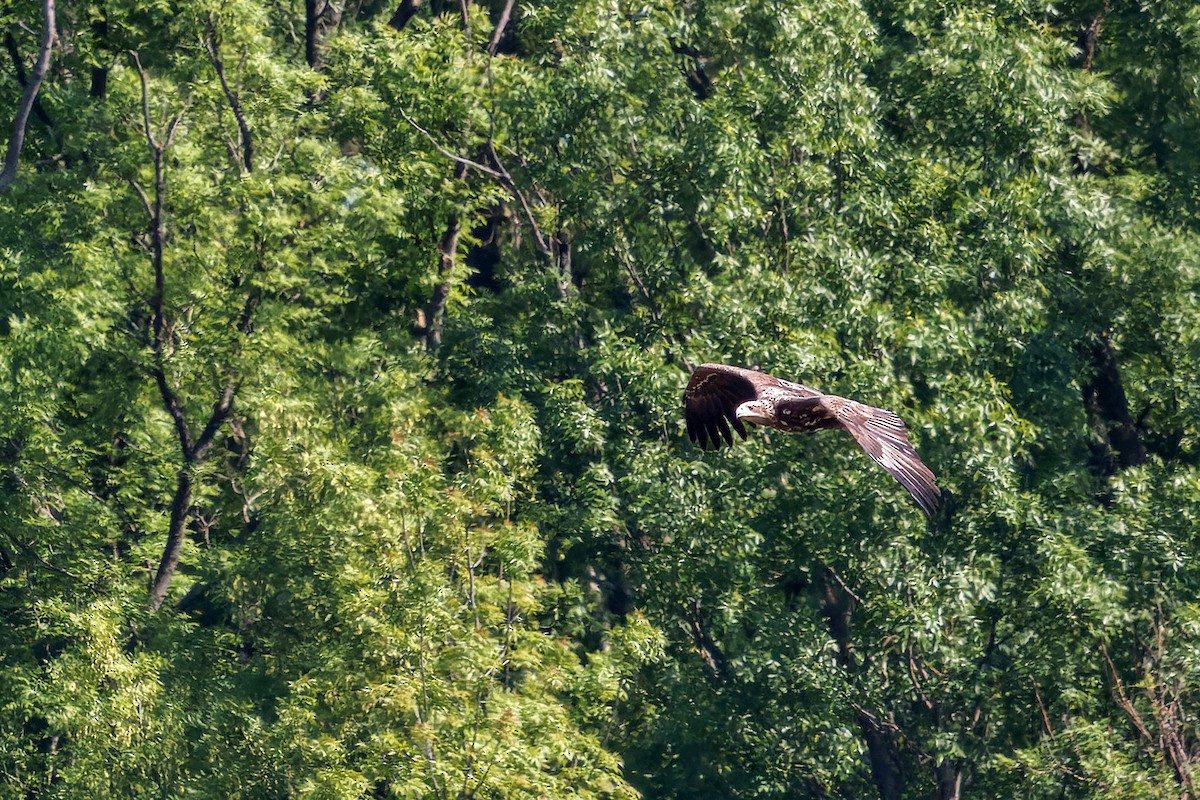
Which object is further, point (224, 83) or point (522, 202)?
point (224, 83)

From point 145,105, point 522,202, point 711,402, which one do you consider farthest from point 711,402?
point 145,105

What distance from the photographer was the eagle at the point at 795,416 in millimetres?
10969

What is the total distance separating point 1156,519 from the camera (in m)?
19.3

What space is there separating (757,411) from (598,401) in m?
8.09

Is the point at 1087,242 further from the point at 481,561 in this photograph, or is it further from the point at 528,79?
the point at 481,561

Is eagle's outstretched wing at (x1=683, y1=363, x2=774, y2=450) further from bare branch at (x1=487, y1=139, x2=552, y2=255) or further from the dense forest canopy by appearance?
bare branch at (x1=487, y1=139, x2=552, y2=255)

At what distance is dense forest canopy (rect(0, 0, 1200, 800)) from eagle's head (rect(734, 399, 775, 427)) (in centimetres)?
489

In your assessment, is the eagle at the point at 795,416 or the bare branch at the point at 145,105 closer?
the eagle at the point at 795,416

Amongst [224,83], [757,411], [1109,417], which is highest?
[757,411]

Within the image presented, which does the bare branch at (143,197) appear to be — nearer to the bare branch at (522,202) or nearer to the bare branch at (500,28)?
the bare branch at (522,202)

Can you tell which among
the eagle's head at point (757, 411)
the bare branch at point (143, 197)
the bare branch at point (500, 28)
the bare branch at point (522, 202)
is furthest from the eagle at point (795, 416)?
the bare branch at point (143, 197)

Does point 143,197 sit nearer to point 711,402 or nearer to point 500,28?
point 500,28

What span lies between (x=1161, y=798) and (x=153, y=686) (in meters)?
9.35

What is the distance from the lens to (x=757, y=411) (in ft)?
40.9
